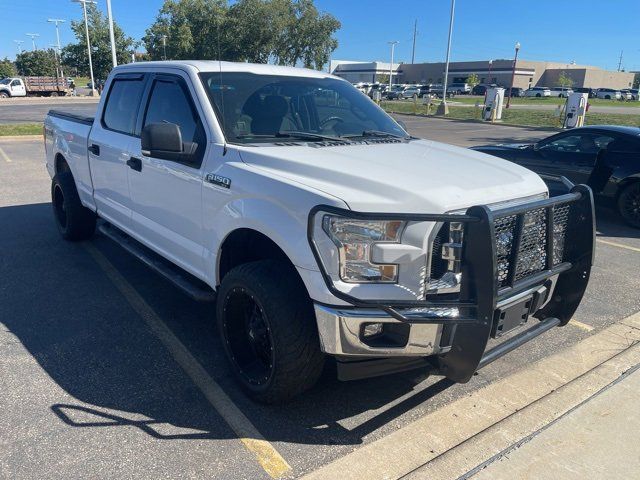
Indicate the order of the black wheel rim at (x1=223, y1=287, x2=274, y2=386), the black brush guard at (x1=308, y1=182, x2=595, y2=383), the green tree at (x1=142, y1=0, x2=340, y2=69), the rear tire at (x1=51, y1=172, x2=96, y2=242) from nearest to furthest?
the black brush guard at (x1=308, y1=182, x2=595, y2=383)
the black wheel rim at (x1=223, y1=287, x2=274, y2=386)
the rear tire at (x1=51, y1=172, x2=96, y2=242)
the green tree at (x1=142, y1=0, x2=340, y2=69)

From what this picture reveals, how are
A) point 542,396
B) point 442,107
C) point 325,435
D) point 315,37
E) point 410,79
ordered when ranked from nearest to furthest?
point 325,435
point 542,396
point 442,107
point 315,37
point 410,79

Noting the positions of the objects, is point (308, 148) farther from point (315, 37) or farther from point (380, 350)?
point (315, 37)

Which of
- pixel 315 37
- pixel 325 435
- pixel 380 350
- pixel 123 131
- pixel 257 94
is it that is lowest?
pixel 325 435

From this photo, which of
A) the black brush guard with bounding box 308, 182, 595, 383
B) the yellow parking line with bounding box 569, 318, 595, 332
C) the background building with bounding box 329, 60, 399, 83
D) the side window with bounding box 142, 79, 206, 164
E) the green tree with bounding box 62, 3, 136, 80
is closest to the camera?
the black brush guard with bounding box 308, 182, 595, 383

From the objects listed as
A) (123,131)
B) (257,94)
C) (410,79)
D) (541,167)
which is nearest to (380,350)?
(257,94)

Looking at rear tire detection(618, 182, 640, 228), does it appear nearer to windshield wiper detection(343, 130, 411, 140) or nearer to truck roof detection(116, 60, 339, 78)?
windshield wiper detection(343, 130, 411, 140)

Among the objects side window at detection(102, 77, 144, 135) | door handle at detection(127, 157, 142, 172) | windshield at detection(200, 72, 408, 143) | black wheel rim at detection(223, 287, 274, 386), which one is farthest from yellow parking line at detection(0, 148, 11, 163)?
black wheel rim at detection(223, 287, 274, 386)

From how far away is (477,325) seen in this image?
2561 millimetres

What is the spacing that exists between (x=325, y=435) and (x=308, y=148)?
5.72 ft

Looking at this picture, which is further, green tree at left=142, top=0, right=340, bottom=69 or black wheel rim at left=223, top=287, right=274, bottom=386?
green tree at left=142, top=0, right=340, bottom=69

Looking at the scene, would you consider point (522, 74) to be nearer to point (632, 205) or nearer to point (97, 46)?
point (97, 46)

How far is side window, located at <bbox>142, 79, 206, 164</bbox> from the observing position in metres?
3.61

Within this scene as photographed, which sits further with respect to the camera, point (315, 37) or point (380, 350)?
point (315, 37)

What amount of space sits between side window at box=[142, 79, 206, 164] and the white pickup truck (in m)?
0.01
